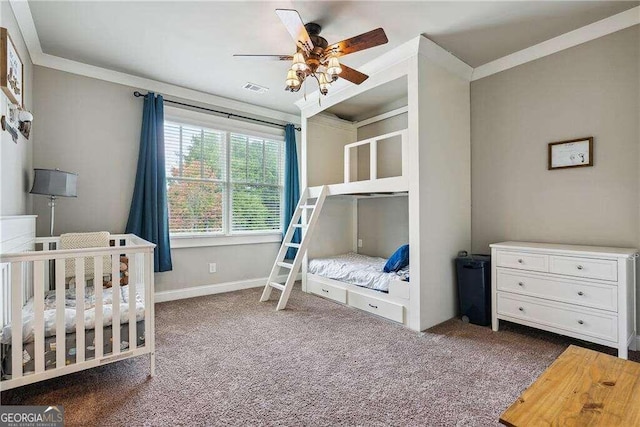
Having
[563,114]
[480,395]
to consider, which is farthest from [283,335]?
[563,114]

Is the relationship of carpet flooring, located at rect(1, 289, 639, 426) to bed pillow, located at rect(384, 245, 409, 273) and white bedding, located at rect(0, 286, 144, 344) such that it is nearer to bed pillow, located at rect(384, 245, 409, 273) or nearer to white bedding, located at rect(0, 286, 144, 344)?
white bedding, located at rect(0, 286, 144, 344)

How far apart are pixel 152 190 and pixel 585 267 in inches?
163

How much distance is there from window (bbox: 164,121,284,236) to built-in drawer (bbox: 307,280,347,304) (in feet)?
3.66

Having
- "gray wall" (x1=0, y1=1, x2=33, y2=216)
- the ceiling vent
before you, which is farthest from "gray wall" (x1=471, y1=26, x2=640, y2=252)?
"gray wall" (x1=0, y1=1, x2=33, y2=216)

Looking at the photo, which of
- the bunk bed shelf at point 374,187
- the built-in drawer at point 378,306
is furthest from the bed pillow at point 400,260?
the bunk bed shelf at point 374,187

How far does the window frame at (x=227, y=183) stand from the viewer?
12.8 ft

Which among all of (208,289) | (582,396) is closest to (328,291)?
(208,289)

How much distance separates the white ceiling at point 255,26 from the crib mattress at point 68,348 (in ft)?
7.73

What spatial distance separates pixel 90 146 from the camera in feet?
11.0

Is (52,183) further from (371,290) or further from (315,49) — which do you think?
(371,290)

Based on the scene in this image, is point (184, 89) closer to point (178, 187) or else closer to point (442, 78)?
point (178, 187)

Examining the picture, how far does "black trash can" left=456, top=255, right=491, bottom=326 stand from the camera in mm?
2916

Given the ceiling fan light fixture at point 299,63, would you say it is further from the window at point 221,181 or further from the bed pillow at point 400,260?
the window at point 221,181

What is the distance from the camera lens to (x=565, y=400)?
103 centimetres
